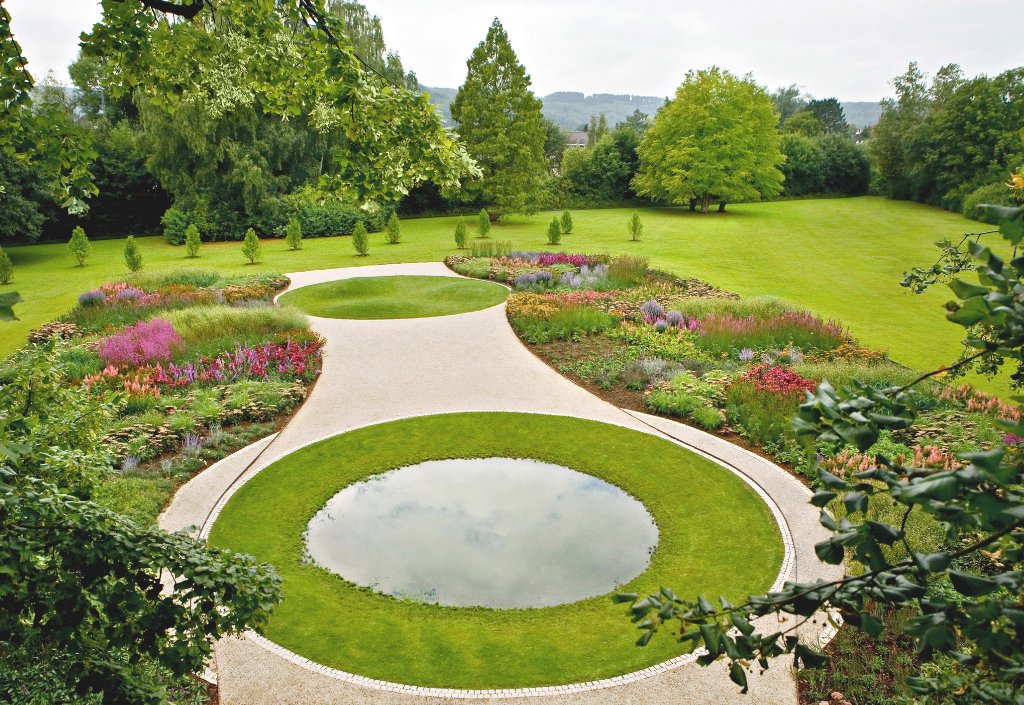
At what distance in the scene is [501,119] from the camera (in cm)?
3491

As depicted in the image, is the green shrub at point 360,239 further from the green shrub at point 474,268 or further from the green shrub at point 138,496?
the green shrub at point 138,496

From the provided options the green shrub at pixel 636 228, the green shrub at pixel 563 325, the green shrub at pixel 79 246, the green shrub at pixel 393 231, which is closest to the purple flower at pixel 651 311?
the green shrub at pixel 563 325

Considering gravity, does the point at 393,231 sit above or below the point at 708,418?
above

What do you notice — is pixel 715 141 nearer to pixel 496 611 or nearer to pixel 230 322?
pixel 230 322

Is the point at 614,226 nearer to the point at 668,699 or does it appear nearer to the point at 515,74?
the point at 515,74

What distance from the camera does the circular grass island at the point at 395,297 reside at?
17.0 m

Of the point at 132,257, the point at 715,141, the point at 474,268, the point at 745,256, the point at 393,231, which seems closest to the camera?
the point at 474,268

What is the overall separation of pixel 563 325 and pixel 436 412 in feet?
15.6

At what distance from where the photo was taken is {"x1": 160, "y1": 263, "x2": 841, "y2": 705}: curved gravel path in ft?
16.9

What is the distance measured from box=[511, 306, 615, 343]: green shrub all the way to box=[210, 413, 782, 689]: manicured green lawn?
4.05 metres

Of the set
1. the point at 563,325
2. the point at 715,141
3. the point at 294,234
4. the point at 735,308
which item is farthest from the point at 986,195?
the point at 294,234

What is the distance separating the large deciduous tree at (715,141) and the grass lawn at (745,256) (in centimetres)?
190

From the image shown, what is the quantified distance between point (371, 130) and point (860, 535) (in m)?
5.01

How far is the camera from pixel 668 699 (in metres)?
5.11
